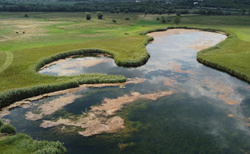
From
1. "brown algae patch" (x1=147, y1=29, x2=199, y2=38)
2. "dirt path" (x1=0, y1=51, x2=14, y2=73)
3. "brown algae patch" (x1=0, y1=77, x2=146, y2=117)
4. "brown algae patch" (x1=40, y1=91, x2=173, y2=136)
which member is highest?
"brown algae patch" (x1=147, y1=29, x2=199, y2=38)

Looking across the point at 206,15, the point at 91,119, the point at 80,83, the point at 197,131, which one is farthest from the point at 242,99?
the point at 206,15

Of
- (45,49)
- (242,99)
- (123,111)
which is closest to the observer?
(123,111)

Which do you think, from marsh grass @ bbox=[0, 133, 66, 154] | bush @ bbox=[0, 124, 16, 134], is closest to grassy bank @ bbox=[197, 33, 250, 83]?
marsh grass @ bbox=[0, 133, 66, 154]

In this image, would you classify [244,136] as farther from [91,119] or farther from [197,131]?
[91,119]

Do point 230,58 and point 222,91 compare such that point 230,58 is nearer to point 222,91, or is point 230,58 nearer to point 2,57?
point 222,91

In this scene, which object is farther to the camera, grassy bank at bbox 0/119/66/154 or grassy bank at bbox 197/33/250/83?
grassy bank at bbox 197/33/250/83

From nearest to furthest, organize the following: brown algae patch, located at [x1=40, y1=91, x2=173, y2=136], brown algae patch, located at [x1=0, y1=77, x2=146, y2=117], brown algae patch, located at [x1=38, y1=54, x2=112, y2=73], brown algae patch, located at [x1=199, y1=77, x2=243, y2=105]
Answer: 1. brown algae patch, located at [x1=40, y1=91, x2=173, y2=136]
2. brown algae patch, located at [x1=0, y1=77, x2=146, y2=117]
3. brown algae patch, located at [x1=199, y1=77, x2=243, y2=105]
4. brown algae patch, located at [x1=38, y1=54, x2=112, y2=73]

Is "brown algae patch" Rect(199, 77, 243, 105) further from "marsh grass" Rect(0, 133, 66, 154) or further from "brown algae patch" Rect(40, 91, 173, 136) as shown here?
"marsh grass" Rect(0, 133, 66, 154)
